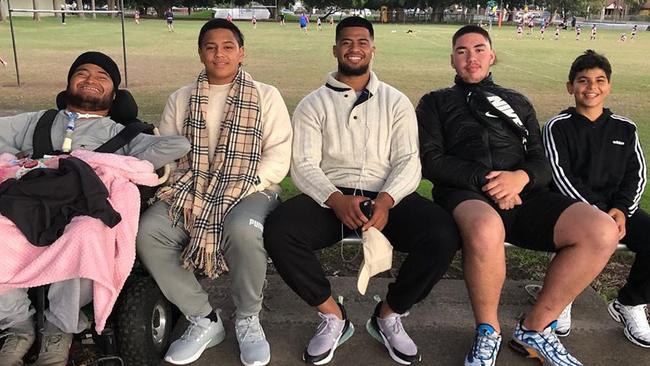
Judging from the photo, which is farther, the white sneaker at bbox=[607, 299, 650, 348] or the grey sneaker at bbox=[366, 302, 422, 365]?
the white sneaker at bbox=[607, 299, 650, 348]

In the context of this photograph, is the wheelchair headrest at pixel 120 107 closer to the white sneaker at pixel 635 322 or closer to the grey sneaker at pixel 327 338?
the grey sneaker at pixel 327 338

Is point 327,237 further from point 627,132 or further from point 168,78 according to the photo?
point 168,78

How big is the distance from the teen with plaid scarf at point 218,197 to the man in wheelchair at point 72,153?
217 millimetres

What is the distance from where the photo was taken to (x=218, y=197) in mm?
3064

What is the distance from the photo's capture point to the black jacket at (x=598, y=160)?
3.29 metres

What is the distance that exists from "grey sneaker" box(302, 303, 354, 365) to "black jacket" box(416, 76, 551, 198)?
3.23ft

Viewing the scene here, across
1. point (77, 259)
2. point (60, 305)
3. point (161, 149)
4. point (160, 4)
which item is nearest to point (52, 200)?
point (77, 259)

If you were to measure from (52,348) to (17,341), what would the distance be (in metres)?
0.18

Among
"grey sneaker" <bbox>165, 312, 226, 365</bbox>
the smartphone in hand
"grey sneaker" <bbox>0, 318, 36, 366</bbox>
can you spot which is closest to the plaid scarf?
"grey sneaker" <bbox>165, 312, 226, 365</bbox>

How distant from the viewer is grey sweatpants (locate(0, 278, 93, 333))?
2.45 metres

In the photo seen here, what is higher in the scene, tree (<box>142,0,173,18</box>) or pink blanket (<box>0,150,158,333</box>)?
tree (<box>142,0,173,18</box>)

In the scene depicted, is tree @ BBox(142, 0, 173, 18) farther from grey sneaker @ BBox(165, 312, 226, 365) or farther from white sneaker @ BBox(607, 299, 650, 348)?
white sneaker @ BBox(607, 299, 650, 348)

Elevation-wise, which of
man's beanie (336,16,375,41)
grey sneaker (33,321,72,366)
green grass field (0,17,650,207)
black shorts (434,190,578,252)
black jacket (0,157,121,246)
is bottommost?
grey sneaker (33,321,72,366)

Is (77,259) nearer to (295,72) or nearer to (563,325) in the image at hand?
(563,325)
